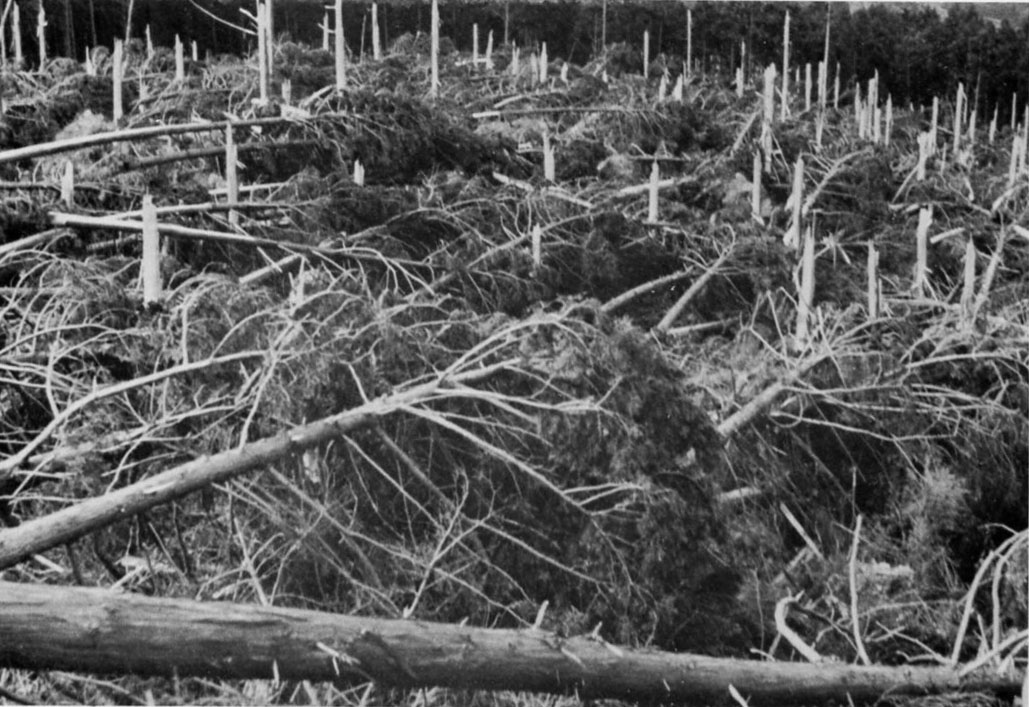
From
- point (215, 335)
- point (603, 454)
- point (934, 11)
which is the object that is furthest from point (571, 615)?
point (934, 11)

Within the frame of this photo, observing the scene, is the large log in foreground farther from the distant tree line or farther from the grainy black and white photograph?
the distant tree line

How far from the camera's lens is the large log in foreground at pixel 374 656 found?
113 inches

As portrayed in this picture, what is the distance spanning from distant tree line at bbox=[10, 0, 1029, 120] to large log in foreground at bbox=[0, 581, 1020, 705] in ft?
6.89

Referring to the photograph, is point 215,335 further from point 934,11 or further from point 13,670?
point 934,11

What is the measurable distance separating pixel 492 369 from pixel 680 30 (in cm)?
182

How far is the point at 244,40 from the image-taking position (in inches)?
167

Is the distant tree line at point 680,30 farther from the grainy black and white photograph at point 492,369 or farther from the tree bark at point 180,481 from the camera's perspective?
the tree bark at point 180,481

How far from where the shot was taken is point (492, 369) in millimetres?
3484

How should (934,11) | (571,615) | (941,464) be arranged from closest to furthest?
(571,615)
(941,464)
(934,11)

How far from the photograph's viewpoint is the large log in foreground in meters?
2.88

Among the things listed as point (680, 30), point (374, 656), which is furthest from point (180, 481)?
point (680, 30)

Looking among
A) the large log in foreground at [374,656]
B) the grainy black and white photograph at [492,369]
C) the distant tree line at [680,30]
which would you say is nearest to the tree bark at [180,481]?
the grainy black and white photograph at [492,369]

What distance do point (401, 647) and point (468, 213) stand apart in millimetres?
1497

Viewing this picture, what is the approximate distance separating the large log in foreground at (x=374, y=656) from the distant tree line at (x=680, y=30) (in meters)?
2.10
